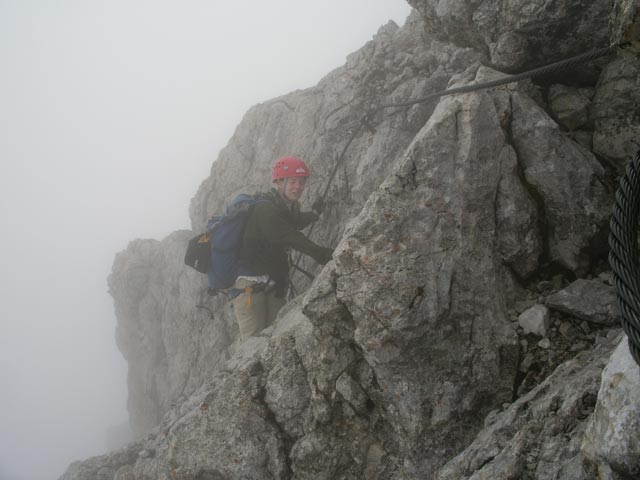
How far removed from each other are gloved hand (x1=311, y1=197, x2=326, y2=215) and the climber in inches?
1.7

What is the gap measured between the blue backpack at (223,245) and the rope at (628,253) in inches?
297

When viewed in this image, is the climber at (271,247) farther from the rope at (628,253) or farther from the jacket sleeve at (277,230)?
the rope at (628,253)

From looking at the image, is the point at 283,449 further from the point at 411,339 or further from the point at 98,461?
the point at 98,461

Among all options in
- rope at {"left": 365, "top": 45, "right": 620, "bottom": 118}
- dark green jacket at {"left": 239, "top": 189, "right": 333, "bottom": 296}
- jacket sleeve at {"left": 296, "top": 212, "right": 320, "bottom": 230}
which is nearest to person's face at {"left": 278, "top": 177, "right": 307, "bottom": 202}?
dark green jacket at {"left": 239, "top": 189, "right": 333, "bottom": 296}

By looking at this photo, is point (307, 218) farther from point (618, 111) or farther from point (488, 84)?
point (618, 111)

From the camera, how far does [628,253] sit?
9.35 ft

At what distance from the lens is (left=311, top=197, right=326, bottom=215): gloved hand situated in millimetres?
11945

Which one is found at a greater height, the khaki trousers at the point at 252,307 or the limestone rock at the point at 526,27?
the limestone rock at the point at 526,27

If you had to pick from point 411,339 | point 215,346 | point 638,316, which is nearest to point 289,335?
point 411,339

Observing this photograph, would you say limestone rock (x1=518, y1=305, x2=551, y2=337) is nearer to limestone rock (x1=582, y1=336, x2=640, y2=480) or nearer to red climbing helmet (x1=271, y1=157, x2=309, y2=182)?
limestone rock (x1=582, y1=336, x2=640, y2=480)

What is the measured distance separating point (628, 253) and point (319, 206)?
374 inches

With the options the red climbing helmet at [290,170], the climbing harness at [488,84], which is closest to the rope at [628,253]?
the climbing harness at [488,84]

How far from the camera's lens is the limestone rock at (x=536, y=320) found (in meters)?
5.58

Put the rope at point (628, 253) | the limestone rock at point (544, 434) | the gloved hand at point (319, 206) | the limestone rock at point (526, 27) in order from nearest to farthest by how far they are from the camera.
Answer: the rope at point (628, 253) → the limestone rock at point (544, 434) → the limestone rock at point (526, 27) → the gloved hand at point (319, 206)
